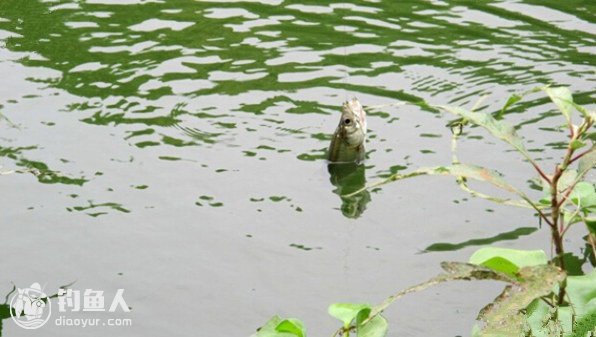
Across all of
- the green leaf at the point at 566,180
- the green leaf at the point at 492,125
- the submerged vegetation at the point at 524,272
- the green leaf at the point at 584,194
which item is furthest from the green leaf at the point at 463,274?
the green leaf at the point at 584,194

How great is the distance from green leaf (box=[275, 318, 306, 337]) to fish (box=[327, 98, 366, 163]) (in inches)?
121

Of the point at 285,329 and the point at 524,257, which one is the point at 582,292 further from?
the point at 285,329

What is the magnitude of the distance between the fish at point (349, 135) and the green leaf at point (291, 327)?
3.07 m

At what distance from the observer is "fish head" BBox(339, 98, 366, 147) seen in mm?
7039

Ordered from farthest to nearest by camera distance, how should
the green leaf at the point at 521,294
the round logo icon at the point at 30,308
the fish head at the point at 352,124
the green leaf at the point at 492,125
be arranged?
the fish head at the point at 352,124
the round logo icon at the point at 30,308
the green leaf at the point at 492,125
the green leaf at the point at 521,294

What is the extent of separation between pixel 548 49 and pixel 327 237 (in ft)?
11.1

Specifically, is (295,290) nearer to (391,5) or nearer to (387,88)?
(387,88)

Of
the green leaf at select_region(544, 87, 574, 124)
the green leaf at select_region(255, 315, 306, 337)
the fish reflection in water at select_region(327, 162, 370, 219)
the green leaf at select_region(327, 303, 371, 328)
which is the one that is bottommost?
the fish reflection in water at select_region(327, 162, 370, 219)

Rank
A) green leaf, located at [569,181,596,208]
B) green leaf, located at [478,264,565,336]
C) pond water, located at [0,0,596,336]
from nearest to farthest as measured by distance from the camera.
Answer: green leaf, located at [478,264,565,336]
green leaf, located at [569,181,596,208]
pond water, located at [0,0,596,336]

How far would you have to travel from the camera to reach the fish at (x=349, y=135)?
704 cm

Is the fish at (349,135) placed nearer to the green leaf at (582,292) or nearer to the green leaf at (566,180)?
the green leaf at (566,180)

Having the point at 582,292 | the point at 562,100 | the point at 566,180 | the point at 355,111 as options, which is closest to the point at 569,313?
the point at 582,292

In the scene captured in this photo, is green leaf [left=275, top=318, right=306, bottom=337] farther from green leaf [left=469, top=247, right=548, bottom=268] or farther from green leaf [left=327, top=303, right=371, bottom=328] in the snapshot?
green leaf [left=469, top=247, right=548, bottom=268]

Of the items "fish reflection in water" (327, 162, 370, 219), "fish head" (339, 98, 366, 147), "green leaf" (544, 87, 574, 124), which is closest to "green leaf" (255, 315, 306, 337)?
"green leaf" (544, 87, 574, 124)
